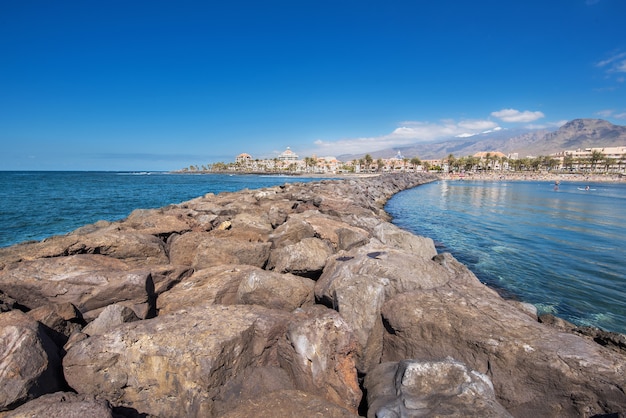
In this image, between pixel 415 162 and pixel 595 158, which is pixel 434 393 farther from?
pixel 595 158

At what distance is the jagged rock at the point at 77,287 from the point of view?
16.1ft

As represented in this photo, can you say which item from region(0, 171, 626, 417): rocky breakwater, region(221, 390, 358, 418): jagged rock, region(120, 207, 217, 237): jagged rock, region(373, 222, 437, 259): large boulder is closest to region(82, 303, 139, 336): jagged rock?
region(0, 171, 626, 417): rocky breakwater

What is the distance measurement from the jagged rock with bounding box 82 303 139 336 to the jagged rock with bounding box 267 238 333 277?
2958mm

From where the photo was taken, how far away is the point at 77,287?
198 inches

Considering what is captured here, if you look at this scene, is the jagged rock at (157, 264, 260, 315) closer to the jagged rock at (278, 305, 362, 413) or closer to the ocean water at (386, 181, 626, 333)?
the jagged rock at (278, 305, 362, 413)

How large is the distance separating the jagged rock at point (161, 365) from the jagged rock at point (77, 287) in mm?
1236

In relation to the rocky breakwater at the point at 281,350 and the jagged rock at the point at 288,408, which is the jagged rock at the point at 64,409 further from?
the jagged rock at the point at 288,408

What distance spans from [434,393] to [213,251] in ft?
16.8

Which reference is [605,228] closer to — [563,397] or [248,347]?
[563,397]

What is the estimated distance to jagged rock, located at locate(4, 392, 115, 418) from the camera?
2.67m

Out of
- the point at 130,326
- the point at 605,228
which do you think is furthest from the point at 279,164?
the point at 130,326

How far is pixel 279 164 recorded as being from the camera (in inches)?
7279

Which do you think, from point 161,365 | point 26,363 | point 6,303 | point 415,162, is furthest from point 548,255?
point 415,162

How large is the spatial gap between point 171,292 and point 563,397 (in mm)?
6010
